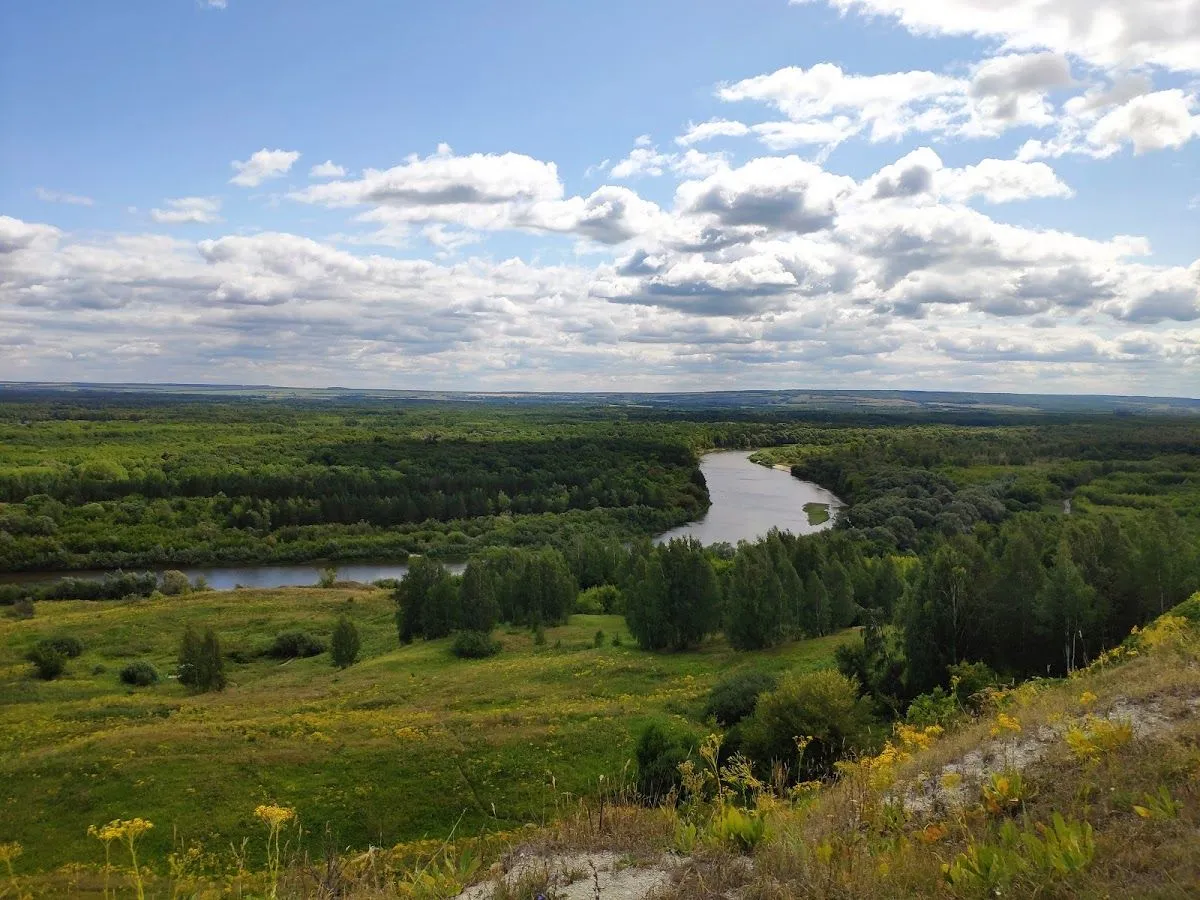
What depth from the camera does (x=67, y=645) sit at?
164ft

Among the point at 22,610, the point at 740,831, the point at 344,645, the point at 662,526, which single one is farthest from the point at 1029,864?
Answer: the point at 662,526

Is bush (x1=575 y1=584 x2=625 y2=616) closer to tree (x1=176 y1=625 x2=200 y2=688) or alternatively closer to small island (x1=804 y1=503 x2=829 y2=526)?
tree (x1=176 y1=625 x2=200 y2=688)

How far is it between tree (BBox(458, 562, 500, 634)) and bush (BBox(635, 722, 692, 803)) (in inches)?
1324

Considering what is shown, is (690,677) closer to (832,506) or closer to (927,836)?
(927,836)

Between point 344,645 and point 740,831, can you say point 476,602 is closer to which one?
point 344,645

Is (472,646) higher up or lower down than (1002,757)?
lower down

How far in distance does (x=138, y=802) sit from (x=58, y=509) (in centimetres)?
9531

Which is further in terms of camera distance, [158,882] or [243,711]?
[243,711]

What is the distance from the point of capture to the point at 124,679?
45.6 m

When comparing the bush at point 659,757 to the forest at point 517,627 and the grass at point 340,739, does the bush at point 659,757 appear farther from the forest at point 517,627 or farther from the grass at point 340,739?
the grass at point 340,739

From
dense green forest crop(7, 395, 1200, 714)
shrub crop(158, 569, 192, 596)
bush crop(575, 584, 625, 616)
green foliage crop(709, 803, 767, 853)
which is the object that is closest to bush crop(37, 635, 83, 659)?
A: shrub crop(158, 569, 192, 596)

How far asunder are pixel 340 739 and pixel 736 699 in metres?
13.8

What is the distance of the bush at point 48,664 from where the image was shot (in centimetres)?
4516

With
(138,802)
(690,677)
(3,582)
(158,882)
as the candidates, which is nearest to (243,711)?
(138,802)
